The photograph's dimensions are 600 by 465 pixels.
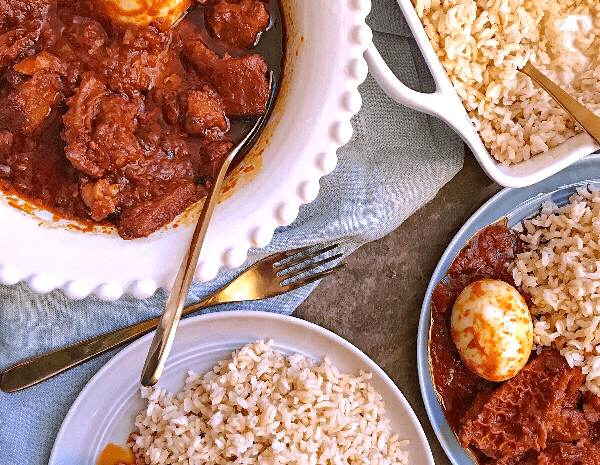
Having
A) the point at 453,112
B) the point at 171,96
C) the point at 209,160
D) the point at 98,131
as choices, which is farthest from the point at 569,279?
the point at 98,131

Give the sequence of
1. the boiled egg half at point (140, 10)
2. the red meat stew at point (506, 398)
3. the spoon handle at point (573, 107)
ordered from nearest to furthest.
Result: the boiled egg half at point (140, 10)
the spoon handle at point (573, 107)
the red meat stew at point (506, 398)

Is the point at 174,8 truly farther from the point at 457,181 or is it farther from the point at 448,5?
the point at 457,181

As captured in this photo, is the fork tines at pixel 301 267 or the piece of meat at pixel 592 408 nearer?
the fork tines at pixel 301 267

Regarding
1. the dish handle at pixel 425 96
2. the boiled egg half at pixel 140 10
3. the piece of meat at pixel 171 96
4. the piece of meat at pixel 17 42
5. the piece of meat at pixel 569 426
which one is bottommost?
the piece of meat at pixel 569 426

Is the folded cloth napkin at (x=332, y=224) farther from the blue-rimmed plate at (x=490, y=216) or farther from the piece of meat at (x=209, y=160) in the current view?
the piece of meat at (x=209, y=160)

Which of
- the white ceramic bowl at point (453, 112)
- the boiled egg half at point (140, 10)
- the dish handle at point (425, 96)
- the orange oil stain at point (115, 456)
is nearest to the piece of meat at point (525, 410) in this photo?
the white ceramic bowl at point (453, 112)

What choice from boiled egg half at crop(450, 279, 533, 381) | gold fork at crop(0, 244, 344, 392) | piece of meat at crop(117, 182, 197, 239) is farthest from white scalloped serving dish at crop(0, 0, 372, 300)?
boiled egg half at crop(450, 279, 533, 381)

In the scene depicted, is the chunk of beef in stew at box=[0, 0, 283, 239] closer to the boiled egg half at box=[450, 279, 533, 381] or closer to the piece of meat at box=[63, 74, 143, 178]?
the piece of meat at box=[63, 74, 143, 178]
